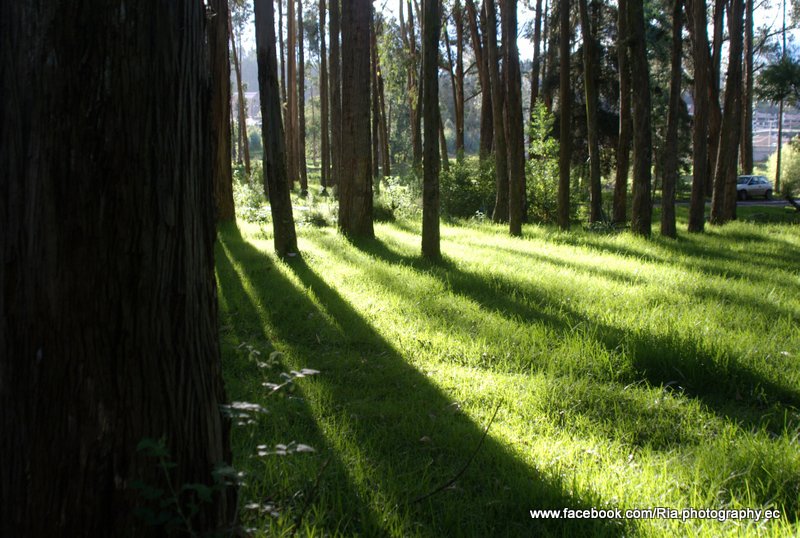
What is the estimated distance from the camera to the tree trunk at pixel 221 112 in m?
12.6

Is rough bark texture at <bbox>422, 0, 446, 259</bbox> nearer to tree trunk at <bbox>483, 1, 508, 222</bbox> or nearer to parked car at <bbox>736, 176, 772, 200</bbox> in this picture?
tree trunk at <bbox>483, 1, 508, 222</bbox>

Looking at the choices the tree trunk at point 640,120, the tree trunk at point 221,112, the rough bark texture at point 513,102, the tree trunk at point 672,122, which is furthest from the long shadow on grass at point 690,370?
the tree trunk at point 221,112

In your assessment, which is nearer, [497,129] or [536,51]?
[497,129]

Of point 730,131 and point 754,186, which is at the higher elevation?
point 730,131

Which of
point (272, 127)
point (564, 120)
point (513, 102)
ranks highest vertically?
point (513, 102)

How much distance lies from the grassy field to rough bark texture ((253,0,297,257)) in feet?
2.66

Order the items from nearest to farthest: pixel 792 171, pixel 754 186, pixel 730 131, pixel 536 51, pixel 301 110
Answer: pixel 730 131
pixel 536 51
pixel 301 110
pixel 754 186
pixel 792 171

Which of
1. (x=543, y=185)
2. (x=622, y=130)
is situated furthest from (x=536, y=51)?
(x=622, y=130)

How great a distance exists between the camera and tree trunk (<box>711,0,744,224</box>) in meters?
15.8

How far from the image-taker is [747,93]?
3142cm

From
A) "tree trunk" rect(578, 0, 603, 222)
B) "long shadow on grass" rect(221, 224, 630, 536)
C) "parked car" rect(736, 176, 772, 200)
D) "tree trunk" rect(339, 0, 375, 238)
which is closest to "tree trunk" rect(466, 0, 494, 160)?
"tree trunk" rect(578, 0, 603, 222)

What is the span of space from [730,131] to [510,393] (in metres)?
14.9

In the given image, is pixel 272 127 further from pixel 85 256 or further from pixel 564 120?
pixel 85 256

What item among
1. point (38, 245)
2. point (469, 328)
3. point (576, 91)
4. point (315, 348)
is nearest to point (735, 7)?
point (576, 91)
